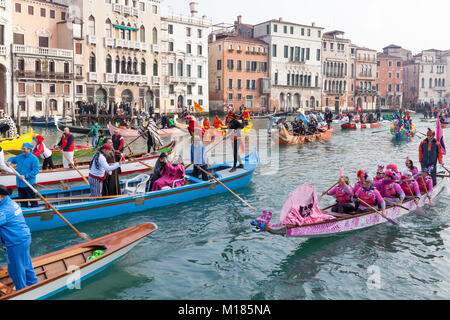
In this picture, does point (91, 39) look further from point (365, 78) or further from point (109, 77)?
point (365, 78)

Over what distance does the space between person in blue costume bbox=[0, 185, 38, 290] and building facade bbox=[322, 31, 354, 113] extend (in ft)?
182

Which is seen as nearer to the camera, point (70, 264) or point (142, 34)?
point (70, 264)

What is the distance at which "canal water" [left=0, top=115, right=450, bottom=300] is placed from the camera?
604 cm

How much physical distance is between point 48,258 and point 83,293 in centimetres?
67

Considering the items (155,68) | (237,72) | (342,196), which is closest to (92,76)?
(155,68)

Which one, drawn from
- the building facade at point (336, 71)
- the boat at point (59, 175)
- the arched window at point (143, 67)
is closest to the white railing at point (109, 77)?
the arched window at point (143, 67)

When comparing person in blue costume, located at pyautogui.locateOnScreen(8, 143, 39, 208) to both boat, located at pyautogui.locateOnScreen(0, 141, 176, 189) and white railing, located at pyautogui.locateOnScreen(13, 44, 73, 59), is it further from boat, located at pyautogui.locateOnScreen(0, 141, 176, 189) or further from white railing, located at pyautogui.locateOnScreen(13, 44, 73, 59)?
white railing, located at pyautogui.locateOnScreen(13, 44, 73, 59)

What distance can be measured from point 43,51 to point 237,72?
22.0 m

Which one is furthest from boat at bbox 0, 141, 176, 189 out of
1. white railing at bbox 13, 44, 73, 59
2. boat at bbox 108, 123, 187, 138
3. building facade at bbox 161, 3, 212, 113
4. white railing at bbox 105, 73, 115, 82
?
building facade at bbox 161, 3, 212, 113

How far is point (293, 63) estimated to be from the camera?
53312mm

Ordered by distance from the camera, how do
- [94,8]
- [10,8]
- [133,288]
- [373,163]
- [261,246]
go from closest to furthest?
[133,288]
[261,246]
[373,163]
[10,8]
[94,8]

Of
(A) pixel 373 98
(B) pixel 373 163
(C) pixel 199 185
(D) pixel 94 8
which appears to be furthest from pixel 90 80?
(A) pixel 373 98

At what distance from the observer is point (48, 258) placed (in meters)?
5.72

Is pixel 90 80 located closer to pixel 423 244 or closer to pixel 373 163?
pixel 373 163
